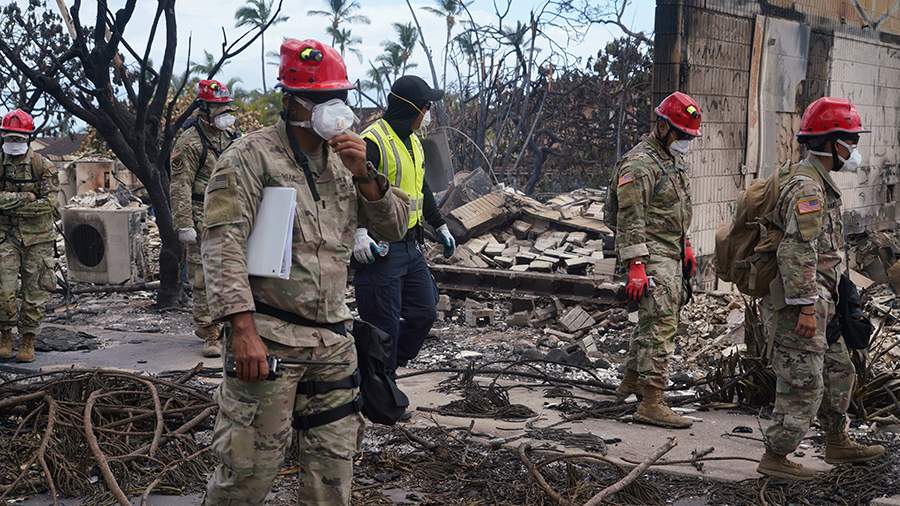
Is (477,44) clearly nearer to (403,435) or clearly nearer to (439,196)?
(439,196)

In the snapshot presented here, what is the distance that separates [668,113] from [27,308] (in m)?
5.28

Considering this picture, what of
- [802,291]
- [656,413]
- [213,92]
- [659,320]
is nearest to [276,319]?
[802,291]

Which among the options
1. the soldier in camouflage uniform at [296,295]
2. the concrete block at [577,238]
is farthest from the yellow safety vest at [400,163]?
the concrete block at [577,238]

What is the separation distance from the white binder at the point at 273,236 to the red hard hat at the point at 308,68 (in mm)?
387

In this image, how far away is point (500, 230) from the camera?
492 inches

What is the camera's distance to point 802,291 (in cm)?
476

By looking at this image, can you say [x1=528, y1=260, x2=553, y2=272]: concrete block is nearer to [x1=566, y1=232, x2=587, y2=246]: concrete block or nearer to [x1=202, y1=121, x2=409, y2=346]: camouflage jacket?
[x1=566, y1=232, x2=587, y2=246]: concrete block

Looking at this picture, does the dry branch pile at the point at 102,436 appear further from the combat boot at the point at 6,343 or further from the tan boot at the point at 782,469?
the tan boot at the point at 782,469

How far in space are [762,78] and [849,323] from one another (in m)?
6.72

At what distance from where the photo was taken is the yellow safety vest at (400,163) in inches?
227

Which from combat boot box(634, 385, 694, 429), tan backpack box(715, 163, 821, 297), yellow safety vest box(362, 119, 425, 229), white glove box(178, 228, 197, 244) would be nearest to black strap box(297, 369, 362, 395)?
yellow safety vest box(362, 119, 425, 229)

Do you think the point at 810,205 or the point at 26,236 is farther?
the point at 26,236

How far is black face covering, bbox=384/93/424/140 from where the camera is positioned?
5961 millimetres

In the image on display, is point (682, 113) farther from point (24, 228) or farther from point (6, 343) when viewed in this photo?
point (6, 343)
